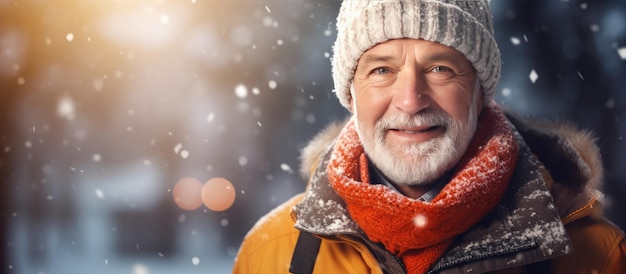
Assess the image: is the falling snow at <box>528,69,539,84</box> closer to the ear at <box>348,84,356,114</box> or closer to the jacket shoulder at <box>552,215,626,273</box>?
the ear at <box>348,84,356,114</box>

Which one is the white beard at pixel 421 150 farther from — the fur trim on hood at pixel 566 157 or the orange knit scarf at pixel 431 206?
the fur trim on hood at pixel 566 157

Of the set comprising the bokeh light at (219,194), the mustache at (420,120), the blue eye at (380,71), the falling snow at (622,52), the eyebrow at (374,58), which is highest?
the falling snow at (622,52)

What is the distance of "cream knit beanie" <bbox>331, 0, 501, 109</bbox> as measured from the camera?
2.20m

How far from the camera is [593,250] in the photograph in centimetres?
213

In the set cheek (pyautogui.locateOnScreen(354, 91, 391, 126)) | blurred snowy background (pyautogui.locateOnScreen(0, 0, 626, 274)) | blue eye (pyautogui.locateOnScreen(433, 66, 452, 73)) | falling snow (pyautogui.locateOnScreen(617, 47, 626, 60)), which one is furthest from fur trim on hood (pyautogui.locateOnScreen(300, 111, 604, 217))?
falling snow (pyautogui.locateOnScreen(617, 47, 626, 60))

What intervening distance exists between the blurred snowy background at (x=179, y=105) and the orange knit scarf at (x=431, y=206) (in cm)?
467

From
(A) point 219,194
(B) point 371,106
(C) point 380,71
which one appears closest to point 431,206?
(B) point 371,106

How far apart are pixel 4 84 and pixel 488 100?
16.5 feet

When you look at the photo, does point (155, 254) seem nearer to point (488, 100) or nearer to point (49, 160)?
point (49, 160)

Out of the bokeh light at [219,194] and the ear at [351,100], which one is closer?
the ear at [351,100]

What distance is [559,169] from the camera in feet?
7.62

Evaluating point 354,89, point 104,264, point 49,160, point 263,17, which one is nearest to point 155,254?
point 104,264

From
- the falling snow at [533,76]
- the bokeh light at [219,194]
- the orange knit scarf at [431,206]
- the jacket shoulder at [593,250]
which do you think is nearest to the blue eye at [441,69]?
the orange knit scarf at [431,206]

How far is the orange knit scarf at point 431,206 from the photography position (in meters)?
2.03
